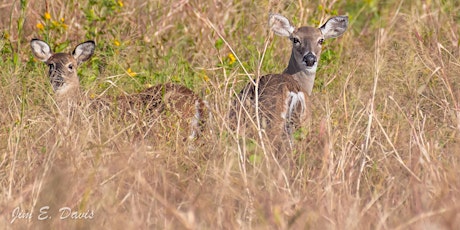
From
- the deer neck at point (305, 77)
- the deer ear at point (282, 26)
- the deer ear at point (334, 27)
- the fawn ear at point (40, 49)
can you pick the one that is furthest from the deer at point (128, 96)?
the deer ear at point (334, 27)

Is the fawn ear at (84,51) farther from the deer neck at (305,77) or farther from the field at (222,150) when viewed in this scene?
the deer neck at (305,77)

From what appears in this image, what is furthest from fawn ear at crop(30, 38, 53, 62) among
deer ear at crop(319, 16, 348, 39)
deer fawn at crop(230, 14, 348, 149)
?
deer ear at crop(319, 16, 348, 39)

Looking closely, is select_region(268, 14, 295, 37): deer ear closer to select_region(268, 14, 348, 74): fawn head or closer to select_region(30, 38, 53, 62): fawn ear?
select_region(268, 14, 348, 74): fawn head

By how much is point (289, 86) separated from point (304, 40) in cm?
97

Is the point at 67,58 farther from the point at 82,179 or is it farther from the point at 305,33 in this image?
the point at 82,179

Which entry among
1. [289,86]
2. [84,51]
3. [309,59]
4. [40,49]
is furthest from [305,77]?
[40,49]

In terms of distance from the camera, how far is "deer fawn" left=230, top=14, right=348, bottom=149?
5.92 metres

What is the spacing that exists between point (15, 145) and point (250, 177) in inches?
48.5

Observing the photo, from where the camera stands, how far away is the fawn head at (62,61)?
7.26m

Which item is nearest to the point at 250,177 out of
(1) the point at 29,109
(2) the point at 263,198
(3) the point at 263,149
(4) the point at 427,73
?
(3) the point at 263,149

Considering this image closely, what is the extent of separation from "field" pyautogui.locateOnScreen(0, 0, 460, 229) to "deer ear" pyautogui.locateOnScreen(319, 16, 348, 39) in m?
0.18

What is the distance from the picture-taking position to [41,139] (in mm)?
5457

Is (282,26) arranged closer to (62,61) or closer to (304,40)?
(304,40)

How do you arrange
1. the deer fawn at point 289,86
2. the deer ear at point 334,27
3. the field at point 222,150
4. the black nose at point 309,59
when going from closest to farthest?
the field at point 222,150
the deer fawn at point 289,86
the black nose at point 309,59
the deer ear at point 334,27
